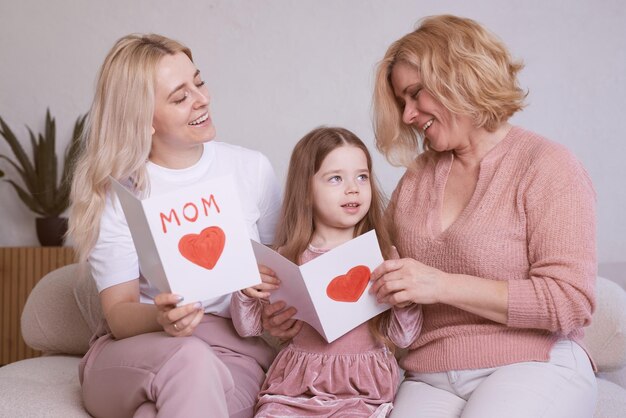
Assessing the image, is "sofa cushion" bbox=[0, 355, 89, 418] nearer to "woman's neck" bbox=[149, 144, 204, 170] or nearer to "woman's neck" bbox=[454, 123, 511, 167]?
"woman's neck" bbox=[149, 144, 204, 170]

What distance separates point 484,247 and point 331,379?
48cm

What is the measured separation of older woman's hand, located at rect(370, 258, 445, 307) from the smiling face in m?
0.37

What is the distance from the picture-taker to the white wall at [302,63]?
3.14 metres

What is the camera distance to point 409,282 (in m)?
1.66

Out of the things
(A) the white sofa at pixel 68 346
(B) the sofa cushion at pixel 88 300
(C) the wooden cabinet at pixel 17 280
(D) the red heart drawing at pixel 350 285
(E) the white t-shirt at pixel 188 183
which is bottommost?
(C) the wooden cabinet at pixel 17 280

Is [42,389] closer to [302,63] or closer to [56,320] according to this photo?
[56,320]

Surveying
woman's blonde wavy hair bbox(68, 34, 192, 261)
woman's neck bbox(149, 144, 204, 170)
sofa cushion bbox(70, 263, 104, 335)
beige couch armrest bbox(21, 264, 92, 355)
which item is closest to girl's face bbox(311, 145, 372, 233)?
woman's neck bbox(149, 144, 204, 170)

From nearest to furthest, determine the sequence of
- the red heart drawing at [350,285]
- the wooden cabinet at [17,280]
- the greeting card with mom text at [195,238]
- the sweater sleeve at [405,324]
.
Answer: the greeting card with mom text at [195,238] < the red heart drawing at [350,285] < the sweater sleeve at [405,324] < the wooden cabinet at [17,280]

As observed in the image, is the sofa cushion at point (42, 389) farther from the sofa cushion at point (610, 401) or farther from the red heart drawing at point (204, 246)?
the sofa cushion at point (610, 401)

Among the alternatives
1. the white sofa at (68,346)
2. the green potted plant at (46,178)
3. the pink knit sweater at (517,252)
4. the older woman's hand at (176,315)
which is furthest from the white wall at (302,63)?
the older woman's hand at (176,315)

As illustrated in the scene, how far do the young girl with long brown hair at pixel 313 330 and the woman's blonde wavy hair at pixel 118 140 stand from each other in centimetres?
40

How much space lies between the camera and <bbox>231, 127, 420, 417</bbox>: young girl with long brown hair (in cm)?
176

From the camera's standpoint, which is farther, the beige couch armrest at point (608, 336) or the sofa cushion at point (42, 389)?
the beige couch armrest at point (608, 336)

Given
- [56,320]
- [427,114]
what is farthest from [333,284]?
[56,320]
